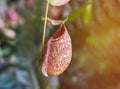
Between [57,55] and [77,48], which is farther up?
[57,55]

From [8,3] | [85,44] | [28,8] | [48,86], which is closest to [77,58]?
[85,44]

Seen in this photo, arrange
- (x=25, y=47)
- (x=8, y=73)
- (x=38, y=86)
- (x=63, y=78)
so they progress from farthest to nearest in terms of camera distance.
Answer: (x=8, y=73), (x=25, y=47), (x=38, y=86), (x=63, y=78)

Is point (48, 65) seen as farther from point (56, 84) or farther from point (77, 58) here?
point (56, 84)

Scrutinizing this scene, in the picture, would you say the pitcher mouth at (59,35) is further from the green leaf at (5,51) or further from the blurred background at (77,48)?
the green leaf at (5,51)

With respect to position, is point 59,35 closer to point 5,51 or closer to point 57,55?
point 57,55

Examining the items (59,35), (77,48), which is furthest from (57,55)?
(77,48)

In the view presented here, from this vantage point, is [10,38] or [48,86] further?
[10,38]

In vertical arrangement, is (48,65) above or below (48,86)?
above

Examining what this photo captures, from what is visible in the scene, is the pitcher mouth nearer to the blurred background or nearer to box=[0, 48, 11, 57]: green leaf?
the blurred background
